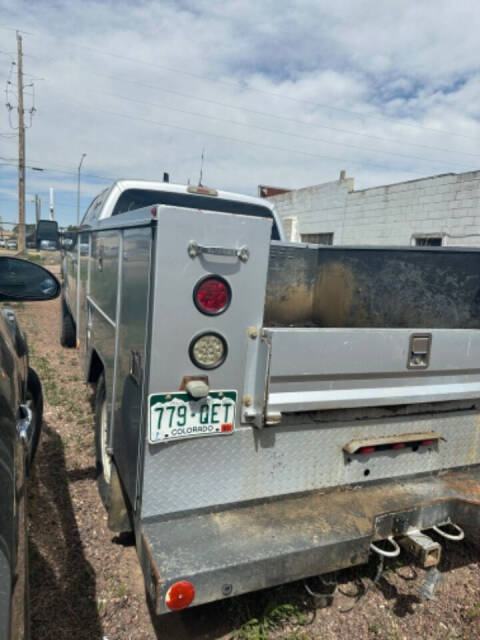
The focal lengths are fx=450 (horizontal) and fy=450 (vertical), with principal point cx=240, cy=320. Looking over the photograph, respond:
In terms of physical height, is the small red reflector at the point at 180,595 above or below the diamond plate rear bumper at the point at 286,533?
below

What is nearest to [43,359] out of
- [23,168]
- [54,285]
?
[54,285]

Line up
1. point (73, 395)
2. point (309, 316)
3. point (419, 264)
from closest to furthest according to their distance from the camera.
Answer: point (419, 264)
point (309, 316)
point (73, 395)

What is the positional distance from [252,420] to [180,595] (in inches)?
28.4

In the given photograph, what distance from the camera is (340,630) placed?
2.24 metres

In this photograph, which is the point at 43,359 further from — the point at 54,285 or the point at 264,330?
the point at 264,330

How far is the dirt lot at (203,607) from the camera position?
2188 mm

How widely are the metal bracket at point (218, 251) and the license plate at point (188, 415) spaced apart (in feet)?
1.88

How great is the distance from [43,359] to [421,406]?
5.63m

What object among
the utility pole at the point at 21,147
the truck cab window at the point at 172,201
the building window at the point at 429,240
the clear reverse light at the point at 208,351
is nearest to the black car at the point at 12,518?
the clear reverse light at the point at 208,351

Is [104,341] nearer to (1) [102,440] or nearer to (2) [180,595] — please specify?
(1) [102,440]

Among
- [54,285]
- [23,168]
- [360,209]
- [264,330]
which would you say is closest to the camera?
[264,330]

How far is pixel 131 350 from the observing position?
2047 mm

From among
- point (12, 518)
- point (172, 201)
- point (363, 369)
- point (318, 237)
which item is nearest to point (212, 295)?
point (363, 369)

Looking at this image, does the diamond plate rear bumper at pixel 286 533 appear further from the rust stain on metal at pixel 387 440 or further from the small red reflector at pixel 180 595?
the rust stain on metal at pixel 387 440
